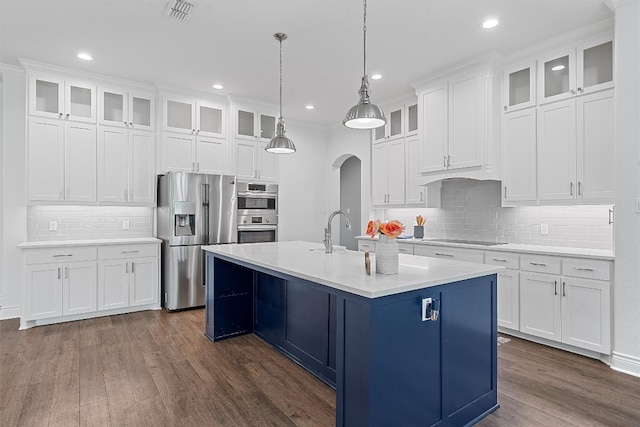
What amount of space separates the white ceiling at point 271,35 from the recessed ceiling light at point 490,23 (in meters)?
0.05

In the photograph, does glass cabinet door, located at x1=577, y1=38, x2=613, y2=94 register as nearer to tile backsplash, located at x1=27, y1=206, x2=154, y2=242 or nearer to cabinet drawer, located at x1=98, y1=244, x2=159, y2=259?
cabinet drawer, located at x1=98, y1=244, x2=159, y2=259

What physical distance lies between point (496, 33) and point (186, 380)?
13.1 feet

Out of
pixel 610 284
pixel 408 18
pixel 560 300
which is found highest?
pixel 408 18

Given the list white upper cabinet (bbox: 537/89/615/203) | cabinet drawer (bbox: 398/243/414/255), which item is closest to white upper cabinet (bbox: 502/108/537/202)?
white upper cabinet (bbox: 537/89/615/203)

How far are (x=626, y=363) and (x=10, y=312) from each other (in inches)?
244

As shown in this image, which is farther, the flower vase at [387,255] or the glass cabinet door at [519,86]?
the glass cabinet door at [519,86]

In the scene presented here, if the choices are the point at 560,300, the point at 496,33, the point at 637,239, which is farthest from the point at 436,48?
the point at 560,300

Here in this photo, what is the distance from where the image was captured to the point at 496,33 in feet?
11.0

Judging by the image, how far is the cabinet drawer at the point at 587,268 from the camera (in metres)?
2.92

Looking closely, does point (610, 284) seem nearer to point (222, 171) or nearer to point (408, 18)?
point (408, 18)

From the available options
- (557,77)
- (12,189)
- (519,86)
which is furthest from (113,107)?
(557,77)

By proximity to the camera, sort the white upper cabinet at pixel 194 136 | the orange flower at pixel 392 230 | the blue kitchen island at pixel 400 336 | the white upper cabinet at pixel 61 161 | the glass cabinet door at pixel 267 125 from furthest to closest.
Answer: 1. the glass cabinet door at pixel 267 125
2. the white upper cabinet at pixel 194 136
3. the white upper cabinet at pixel 61 161
4. the orange flower at pixel 392 230
5. the blue kitchen island at pixel 400 336

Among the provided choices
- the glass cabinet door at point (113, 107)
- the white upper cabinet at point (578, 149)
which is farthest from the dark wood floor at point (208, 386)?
the glass cabinet door at point (113, 107)

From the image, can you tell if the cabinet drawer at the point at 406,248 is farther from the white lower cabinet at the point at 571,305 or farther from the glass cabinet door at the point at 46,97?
the glass cabinet door at the point at 46,97
